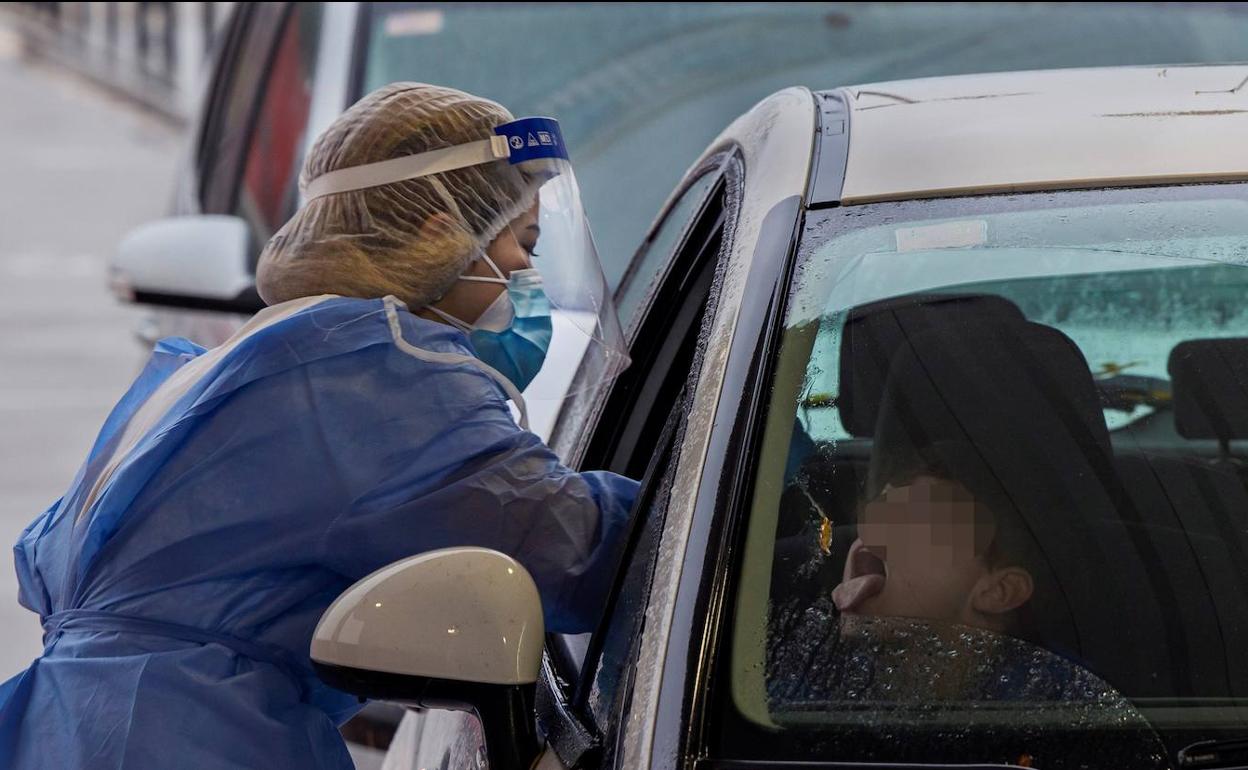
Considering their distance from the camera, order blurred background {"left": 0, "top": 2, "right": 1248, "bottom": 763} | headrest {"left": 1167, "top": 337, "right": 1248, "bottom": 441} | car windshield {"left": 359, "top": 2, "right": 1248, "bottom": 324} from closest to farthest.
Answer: headrest {"left": 1167, "top": 337, "right": 1248, "bottom": 441} < blurred background {"left": 0, "top": 2, "right": 1248, "bottom": 763} < car windshield {"left": 359, "top": 2, "right": 1248, "bottom": 324}

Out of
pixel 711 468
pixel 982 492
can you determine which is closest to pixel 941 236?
pixel 982 492

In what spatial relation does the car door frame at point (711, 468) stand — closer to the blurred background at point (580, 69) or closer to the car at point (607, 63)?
the blurred background at point (580, 69)

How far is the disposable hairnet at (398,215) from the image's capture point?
232 centimetres

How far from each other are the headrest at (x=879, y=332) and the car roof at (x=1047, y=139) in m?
0.12

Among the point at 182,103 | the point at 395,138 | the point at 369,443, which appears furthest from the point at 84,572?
the point at 182,103

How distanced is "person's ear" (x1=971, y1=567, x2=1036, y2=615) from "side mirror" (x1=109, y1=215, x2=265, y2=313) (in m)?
3.23

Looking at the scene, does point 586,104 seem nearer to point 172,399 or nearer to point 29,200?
point 172,399

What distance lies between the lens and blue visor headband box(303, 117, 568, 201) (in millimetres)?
2338

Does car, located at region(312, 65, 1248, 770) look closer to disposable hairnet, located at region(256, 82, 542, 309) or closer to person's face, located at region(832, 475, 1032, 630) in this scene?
person's face, located at region(832, 475, 1032, 630)

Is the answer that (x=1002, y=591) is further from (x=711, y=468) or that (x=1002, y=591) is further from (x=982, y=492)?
(x=711, y=468)

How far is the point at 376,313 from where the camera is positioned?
7.19 ft

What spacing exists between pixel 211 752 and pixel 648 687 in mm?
560

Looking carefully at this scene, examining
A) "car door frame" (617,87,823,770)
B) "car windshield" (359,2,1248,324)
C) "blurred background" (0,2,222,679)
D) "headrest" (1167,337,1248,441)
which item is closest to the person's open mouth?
"car door frame" (617,87,823,770)

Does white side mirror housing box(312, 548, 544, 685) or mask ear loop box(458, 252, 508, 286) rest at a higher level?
mask ear loop box(458, 252, 508, 286)
